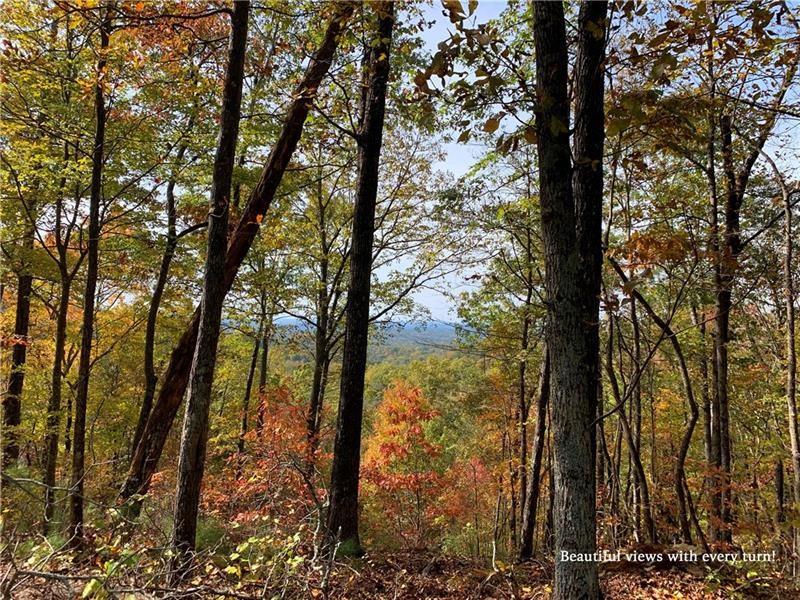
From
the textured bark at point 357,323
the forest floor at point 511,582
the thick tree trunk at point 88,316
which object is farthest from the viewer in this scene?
the thick tree trunk at point 88,316

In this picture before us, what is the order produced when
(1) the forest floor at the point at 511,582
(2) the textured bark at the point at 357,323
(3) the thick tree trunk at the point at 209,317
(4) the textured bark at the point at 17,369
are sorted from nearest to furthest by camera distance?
1. (3) the thick tree trunk at the point at 209,317
2. (1) the forest floor at the point at 511,582
3. (2) the textured bark at the point at 357,323
4. (4) the textured bark at the point at 17,369

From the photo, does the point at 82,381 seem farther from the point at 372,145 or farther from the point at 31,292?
the point at 31,292

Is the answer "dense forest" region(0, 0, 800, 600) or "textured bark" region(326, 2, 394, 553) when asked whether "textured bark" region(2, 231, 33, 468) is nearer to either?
"dense forest" region(0, 0, 800, 600)

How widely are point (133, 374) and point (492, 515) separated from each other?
16.4 m

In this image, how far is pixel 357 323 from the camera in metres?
5.34

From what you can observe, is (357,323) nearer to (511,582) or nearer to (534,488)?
(511,582)

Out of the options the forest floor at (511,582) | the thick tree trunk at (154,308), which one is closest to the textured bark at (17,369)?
the thick tree trunk at (154,308)

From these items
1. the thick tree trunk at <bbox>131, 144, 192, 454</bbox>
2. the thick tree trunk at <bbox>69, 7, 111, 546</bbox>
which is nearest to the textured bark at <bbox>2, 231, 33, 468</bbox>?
the thick tree trunk at <bbox>131, 144, 192, 454</bbox>

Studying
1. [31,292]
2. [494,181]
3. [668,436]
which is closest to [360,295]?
[494,181]

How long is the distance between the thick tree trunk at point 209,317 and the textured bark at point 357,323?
5.28 feet

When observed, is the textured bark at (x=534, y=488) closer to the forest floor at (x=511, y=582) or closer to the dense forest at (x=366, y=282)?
the dense forest at (x=366, y=282)

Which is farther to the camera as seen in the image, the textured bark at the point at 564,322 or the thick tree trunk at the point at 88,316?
the thick tree trunk at the point at 88,316

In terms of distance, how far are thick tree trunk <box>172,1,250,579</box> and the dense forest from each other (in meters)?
0.02

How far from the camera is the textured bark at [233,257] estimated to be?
4.61m
